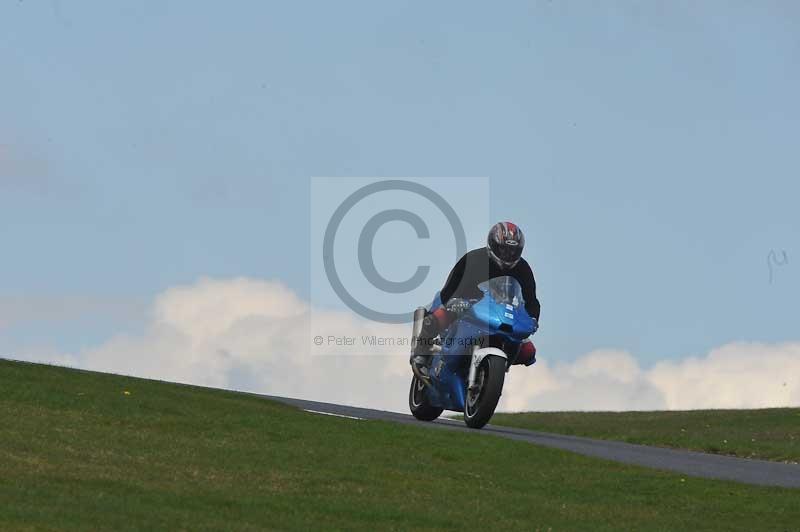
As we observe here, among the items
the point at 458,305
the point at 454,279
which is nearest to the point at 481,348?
the point at 458,305

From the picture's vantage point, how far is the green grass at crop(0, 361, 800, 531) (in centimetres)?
1273

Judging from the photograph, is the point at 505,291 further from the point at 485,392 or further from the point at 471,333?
the point at 485,392

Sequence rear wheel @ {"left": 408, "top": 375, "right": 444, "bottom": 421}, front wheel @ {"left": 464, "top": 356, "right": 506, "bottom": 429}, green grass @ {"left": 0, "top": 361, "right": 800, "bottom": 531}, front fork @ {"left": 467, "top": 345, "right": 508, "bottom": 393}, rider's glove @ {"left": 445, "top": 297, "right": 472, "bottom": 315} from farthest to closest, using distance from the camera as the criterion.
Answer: rear wheel @ {"left": 408, "top": 375, "right": 444, "bottom": 421}, rider's glove @ {"left": 445, "top": 297, "right": 472, "bottom": 315}, front fork @ {"left": 467, "top": 345, "right": 508, "bottom": 393}, front wheel @ {"left": 464, "top": 356, "right": 506, "bottom": 429}, green grass @ {"left": 0, "top": 361, "right": 800, "bottom": 531}

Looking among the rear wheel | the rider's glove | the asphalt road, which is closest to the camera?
the asphalt road

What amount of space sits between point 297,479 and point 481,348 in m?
6.45

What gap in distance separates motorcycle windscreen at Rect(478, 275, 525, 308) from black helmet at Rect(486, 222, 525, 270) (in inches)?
8.7

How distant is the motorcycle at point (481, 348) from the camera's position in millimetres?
20594

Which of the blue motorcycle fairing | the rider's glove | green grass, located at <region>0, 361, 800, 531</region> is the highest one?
the rider's glove

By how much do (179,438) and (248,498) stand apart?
170 inches

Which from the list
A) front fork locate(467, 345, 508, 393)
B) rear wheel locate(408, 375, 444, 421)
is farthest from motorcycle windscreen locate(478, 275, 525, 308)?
rear wheel locate(408, 375, 444, 421)

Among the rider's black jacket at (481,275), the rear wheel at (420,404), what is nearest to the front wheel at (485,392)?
the rider's black jacket at (481,275)

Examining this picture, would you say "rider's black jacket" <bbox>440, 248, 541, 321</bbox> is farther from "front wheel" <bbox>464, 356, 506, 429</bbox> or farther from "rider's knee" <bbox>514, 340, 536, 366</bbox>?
"front wheel" <bbox>464, 356, 506, 429</bbox>

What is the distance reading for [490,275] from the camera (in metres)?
21.3

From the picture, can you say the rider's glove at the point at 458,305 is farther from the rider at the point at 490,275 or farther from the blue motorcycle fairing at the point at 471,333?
the blue motorcycle fairing at the point at 471,333
